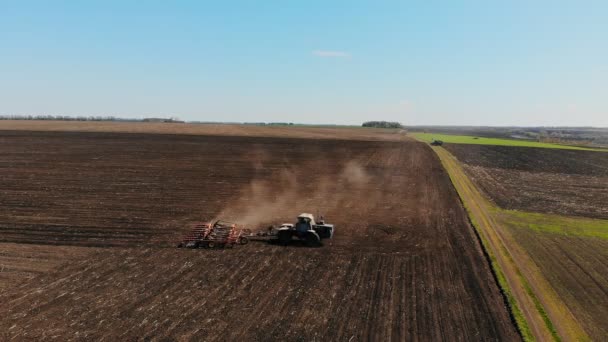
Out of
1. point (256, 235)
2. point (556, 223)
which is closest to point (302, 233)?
point (256, 235)

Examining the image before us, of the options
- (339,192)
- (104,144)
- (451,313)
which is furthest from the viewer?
(104,144)

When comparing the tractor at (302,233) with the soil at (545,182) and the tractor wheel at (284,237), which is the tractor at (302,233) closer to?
the tractor wheel at (284,237)

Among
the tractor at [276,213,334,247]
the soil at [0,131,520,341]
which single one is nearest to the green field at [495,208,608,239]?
the soil at [0,131,520,341]

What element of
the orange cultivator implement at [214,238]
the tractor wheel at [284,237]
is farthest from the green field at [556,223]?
the orange cultivator implement at [214,238]

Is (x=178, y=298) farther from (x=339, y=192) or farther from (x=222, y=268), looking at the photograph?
(x=339, y=192)

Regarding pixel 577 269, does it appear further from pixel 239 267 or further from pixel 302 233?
pixel 239 267

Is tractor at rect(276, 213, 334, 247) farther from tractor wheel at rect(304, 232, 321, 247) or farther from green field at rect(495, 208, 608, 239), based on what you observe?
green field at rect(495, 208, 608, 239)

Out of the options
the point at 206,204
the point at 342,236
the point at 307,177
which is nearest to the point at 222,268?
the point at 342,236
